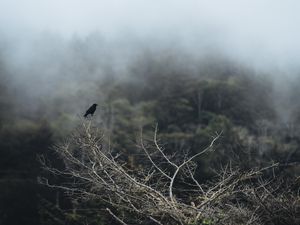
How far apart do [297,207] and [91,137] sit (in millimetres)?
2604

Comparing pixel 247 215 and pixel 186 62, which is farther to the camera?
pixel 186 62

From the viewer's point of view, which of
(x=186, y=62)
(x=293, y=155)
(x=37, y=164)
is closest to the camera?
(x=293, y=155)

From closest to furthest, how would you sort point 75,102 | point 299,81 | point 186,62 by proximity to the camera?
1. point 75,102
2. point 299,81
3. point 186,62

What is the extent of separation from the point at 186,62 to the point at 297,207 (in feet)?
169

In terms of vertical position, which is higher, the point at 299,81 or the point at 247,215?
the point at 247,215

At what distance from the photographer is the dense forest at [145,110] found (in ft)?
91.5

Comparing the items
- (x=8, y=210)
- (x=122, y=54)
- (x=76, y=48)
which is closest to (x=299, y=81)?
(x=122, y=54)

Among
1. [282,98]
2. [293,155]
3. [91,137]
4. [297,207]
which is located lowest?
[282,98]

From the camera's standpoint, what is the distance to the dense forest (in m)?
27.9

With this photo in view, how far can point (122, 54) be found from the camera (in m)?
61.2

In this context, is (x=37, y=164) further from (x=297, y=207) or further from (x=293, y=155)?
(x=297, y=207)

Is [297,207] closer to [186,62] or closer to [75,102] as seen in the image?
[75,102]

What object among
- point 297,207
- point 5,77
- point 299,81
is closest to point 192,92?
point 299,81

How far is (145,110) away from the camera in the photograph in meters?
44.7
